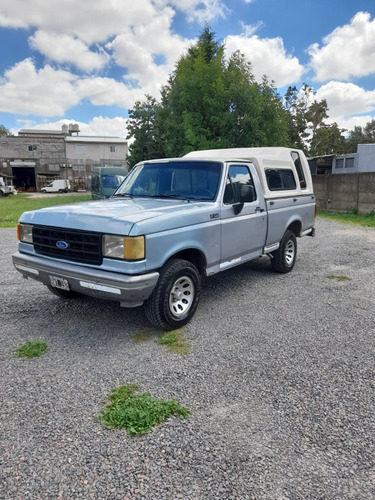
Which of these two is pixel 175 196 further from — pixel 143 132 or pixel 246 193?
pixel 143 132

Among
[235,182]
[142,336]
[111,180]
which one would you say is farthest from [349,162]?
[142,336]

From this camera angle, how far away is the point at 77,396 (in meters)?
2.96

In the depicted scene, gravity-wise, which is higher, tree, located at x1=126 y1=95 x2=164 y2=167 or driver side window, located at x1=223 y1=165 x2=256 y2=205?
tree, located at x1=126 y1=95 x2=164 y2=167

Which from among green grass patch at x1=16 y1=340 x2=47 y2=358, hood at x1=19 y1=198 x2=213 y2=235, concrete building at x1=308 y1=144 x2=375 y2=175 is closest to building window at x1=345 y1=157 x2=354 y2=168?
concrete building at x1=308 y1=144 x2=375 y2=175

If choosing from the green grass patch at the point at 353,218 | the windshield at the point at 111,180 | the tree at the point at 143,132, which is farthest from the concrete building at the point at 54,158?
the green grass patch at the point at 353,218

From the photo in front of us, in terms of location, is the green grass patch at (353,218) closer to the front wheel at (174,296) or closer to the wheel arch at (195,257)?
the wheel arch at (195,257)

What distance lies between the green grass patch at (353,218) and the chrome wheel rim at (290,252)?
734cm

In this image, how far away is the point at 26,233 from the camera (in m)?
4.39

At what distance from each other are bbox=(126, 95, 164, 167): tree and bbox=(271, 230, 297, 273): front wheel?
22.1 m

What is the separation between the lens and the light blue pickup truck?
141 inches

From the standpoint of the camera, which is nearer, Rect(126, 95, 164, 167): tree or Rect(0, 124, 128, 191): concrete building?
Rect(126, 95, 164, 167): tree

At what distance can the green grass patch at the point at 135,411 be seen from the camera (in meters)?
2.61

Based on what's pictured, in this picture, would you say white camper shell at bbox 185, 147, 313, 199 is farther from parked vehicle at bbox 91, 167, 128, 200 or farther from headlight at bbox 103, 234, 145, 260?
parked vehicle at bbox 91, 167, 128, 200

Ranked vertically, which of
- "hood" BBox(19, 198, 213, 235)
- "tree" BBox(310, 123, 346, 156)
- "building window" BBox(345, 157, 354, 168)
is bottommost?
"hood" BBox(19, 198, 213, 235)
